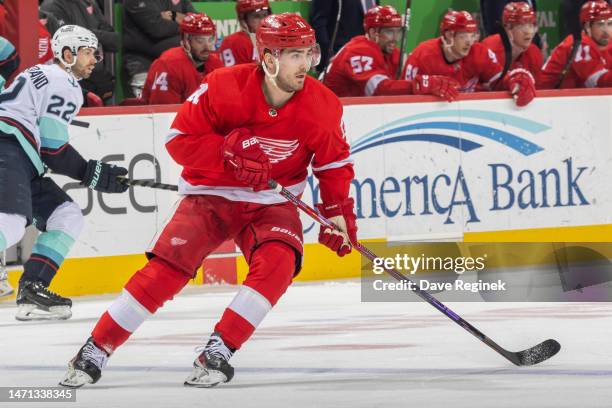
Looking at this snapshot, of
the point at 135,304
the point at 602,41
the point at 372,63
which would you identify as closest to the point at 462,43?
the point at 372,63

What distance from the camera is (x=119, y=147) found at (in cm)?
705

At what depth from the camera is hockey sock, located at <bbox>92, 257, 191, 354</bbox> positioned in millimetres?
4324

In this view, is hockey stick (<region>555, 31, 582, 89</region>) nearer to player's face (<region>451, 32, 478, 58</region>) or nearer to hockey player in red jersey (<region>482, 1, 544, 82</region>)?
hockey player in red jersey (<region>482, 1, 544, 82</region>)

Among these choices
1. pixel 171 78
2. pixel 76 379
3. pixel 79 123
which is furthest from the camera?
pixel 171 78

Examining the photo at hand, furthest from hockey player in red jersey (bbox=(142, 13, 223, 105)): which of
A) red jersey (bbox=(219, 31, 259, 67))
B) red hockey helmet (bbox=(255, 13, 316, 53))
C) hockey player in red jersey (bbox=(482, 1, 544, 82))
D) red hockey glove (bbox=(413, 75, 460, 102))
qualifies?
red hockey helmet (bbox=(255, 13, 316, 53))

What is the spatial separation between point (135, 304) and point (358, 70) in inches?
161

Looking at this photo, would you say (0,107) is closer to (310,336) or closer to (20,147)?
(20,147)

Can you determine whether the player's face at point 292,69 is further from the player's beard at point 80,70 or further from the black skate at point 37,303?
the black skate at point 37,303

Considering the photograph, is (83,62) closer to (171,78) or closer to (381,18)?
(171,78)

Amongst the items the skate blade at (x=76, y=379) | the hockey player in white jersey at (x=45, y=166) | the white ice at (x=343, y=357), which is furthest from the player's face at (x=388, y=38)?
the skate blade at (x=76, y=379)

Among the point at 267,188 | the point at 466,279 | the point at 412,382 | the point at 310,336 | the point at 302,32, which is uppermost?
the point at 302,32

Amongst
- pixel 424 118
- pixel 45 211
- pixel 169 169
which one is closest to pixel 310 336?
pixel 45 211

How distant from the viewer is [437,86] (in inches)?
309

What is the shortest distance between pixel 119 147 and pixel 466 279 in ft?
6.56
